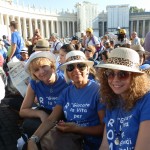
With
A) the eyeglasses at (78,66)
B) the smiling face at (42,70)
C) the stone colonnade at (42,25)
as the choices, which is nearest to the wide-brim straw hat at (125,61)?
the eyeglasses at (78,66)

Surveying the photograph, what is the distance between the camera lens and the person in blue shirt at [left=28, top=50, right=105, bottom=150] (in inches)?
80.8

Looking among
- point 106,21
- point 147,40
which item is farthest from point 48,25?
point 147,40

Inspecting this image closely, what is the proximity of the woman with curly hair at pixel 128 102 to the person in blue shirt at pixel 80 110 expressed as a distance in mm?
359

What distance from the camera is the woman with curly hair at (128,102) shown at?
146 centimetres

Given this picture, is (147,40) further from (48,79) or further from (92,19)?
(92,19)

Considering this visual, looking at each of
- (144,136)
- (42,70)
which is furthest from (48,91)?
(144,136)

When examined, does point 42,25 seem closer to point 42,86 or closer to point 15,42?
point 15,42

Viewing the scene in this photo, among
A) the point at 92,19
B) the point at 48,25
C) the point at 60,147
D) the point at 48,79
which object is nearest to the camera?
the point at 60,147

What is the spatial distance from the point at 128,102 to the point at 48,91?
1.23 meters

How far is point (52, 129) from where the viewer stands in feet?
6.73

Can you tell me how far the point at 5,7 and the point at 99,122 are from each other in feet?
143

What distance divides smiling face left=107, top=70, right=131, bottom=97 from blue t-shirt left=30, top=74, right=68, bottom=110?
40.8 inches

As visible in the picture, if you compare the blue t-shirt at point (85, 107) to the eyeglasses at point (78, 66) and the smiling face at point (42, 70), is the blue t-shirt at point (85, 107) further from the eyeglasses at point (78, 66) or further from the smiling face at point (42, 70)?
the smiling face at point (42, 70)

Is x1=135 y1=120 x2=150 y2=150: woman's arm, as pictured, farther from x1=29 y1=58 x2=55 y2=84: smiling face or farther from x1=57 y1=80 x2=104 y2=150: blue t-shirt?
x1=29 y1=58 x2=55 y2=84: smiling face
